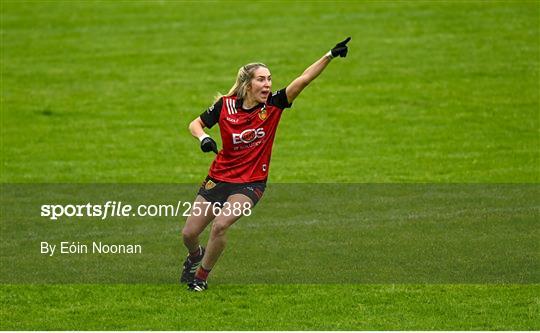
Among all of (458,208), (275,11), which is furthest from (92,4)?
(458,208)

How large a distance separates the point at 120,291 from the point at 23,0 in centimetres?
2596

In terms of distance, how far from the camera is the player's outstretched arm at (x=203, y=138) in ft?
39.6

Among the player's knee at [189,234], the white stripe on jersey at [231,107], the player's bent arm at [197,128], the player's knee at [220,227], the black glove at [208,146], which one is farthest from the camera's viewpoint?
the player's knee at [189,234]

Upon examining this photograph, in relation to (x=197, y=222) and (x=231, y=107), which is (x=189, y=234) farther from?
(x=231, y=107)

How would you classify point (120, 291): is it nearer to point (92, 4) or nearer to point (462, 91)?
point (462, 91)

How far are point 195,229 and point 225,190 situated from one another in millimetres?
579

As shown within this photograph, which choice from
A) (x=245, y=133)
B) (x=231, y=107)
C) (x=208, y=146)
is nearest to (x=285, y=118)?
(x=231, y=107)

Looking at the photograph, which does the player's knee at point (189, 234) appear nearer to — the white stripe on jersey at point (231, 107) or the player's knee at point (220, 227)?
the player's knee at point (220, 227)

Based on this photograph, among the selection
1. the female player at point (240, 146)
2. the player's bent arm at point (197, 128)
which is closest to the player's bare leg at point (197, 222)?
the female player at point (240, 146)

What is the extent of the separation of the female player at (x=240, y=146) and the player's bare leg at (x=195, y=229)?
0.01 meters

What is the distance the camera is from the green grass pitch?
12.1 meters

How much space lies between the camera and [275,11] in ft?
114

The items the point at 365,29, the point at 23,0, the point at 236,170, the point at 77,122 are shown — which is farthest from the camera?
the point at 23,0

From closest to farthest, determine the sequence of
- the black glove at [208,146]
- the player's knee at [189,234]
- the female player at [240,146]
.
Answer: the black glove at [208,146] < the female player at [240,146] < the player's knee at [189,234]
